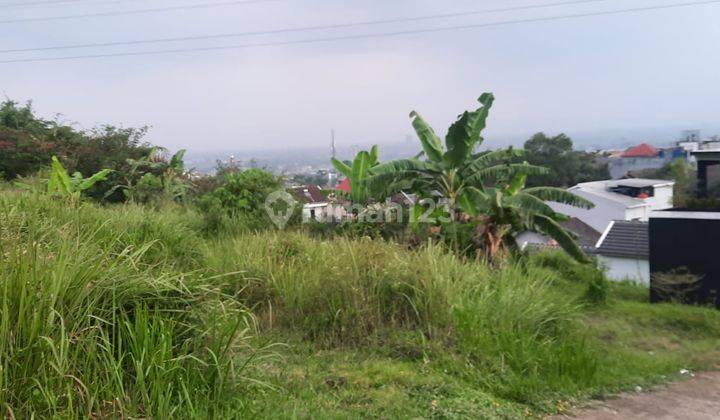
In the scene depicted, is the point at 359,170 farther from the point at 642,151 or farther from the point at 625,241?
the point at 642,151

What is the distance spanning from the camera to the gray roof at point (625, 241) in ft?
63.3

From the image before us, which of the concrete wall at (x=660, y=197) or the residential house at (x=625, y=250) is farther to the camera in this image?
the concrete wall at (x=660, y=197)

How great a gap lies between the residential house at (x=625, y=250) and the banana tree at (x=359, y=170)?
10.0 meters

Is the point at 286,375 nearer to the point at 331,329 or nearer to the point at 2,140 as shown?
the point at 331,329

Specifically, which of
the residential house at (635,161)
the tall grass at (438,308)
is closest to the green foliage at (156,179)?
the tall grass at (438,308)

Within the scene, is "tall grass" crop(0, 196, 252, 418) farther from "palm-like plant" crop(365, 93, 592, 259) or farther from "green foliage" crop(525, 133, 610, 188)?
"green foliage" crop(525, 133, 610, 188)

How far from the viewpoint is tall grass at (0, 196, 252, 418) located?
8.97 ft

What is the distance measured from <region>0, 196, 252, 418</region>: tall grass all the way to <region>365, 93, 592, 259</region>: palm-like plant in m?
5.66

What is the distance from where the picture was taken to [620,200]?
105 feet

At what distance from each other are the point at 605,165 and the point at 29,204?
51.3 m

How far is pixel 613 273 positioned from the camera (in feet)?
61.1

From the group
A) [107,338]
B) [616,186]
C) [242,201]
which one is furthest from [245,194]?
[616,186]

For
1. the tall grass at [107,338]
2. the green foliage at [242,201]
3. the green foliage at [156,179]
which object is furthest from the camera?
the green foliage at [156,179]

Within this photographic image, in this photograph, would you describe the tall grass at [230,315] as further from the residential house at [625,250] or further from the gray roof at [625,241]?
the gray roof at [625,241]
